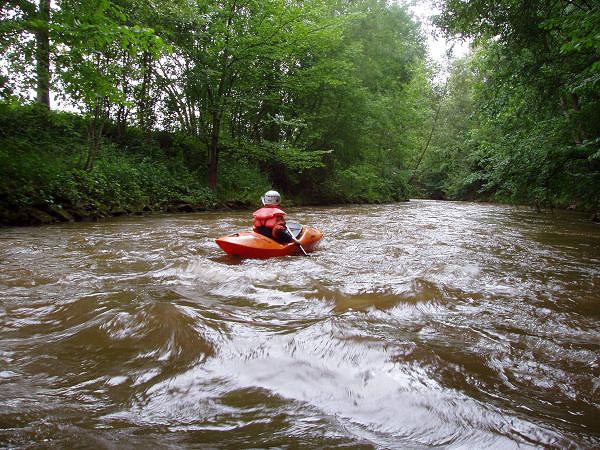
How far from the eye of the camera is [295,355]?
219 centimetres

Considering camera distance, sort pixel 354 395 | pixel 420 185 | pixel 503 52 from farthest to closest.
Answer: pixel 420 185 < pixel 503 52 < pixel 354 395

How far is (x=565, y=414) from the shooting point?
5.53ft

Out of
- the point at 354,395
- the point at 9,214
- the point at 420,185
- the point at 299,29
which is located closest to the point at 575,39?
the point at 354,395

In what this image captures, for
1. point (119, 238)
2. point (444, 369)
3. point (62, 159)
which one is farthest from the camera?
point (62, 159)

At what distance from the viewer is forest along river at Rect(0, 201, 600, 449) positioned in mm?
1531

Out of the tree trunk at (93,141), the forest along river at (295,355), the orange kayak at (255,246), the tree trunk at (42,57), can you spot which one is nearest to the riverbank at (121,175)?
the tree trunk at (93,141)

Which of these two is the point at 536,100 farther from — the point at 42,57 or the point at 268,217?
the point at 42,57

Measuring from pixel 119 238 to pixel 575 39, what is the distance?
6586 millimetres

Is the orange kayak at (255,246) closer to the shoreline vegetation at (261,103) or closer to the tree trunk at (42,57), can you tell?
the shoreline vegetation at (261,103)

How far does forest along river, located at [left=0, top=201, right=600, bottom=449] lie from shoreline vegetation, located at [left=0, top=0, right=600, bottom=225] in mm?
3139

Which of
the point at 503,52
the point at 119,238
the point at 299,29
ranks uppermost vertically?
the point at 299,29

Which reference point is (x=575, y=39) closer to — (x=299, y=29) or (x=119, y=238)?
(x=119, y=238)

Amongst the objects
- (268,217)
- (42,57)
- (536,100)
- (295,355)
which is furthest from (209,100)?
(295,355)

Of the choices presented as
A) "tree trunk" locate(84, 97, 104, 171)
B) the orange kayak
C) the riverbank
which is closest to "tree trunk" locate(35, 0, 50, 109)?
the riverbank
